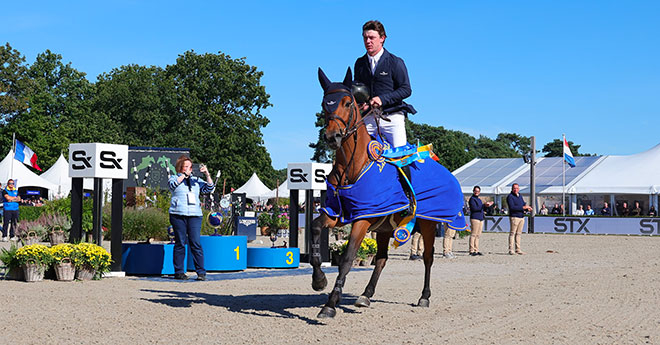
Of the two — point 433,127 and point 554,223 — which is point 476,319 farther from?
point 433,127

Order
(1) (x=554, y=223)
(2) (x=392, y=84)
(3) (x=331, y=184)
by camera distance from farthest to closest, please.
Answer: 1. (1) (x=554, y=223)
2. (2) (x=392, y=84)
3. (3) (x=331, y=184)

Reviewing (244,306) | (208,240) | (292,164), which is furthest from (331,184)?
(292,164)

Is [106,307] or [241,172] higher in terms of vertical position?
[241,172]

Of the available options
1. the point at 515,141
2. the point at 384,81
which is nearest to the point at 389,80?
the point at 384,81

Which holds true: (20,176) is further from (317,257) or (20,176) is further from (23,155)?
(317,257)

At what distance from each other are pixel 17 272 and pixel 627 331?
27.7 ft

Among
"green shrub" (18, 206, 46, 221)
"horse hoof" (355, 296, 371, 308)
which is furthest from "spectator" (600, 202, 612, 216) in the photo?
Answer: "horse hoof" (355, 296, 371, 308)

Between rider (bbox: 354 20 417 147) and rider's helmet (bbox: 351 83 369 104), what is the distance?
26cm

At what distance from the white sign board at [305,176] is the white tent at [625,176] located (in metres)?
31.0

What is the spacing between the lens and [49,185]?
133 ft

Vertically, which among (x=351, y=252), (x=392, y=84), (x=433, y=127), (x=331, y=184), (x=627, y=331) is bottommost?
(x=627, y=331)

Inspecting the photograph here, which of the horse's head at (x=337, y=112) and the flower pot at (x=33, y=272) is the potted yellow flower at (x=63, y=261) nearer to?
the flower pot at (x=33, y=272)

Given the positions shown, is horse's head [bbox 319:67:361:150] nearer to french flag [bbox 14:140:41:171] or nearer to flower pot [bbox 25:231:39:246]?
flower pot [bbox 25:231:39:246]

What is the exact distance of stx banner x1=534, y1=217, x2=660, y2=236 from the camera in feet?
117
